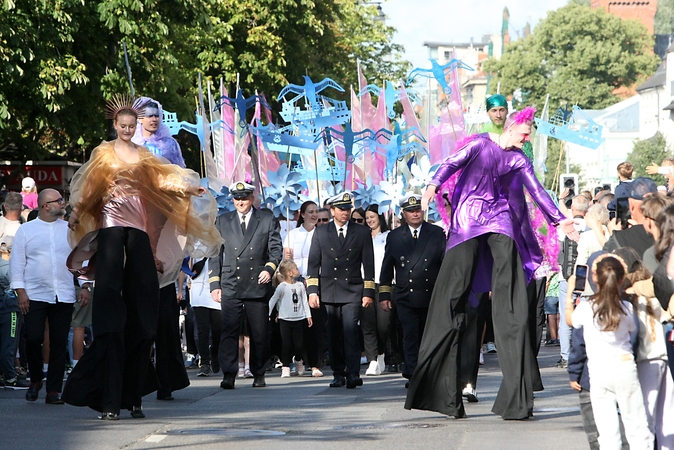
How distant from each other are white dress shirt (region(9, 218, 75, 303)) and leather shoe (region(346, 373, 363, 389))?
9.08 feet

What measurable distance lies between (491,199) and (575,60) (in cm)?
8488

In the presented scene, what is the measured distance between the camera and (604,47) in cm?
9412

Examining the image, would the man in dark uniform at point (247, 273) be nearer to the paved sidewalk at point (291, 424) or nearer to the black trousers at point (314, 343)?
the paved sidewalk at point (291, 424)

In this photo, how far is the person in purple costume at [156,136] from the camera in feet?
37.4

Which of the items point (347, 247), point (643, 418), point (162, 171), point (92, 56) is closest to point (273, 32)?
point (92, 56)

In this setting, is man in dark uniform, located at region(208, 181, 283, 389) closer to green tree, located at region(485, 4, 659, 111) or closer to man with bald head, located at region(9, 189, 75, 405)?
man with bald head, located at region(9, 189, 75, 405)

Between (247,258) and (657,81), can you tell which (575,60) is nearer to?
(657,81)

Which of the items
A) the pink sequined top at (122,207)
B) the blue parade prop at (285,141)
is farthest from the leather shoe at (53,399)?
the blue parade prop at (285,141)

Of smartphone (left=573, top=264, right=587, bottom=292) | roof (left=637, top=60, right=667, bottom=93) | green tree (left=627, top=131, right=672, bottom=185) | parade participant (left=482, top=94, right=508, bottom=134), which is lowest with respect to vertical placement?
smartphone (left=573, top=264, right=587, bottom=292)

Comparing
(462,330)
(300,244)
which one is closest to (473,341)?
(462,330)

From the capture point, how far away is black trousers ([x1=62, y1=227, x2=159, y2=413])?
9.53 m

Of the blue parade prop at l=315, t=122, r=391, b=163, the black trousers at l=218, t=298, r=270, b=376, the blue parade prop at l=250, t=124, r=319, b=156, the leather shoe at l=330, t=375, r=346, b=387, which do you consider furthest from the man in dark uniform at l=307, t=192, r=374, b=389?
the blue parade prop at l=315, t=122, r=391, b=163

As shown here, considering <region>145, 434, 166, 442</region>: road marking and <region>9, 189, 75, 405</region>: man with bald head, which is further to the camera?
<region>9, 189, 75, 405</region>: man with bald head

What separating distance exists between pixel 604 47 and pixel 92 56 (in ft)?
244
